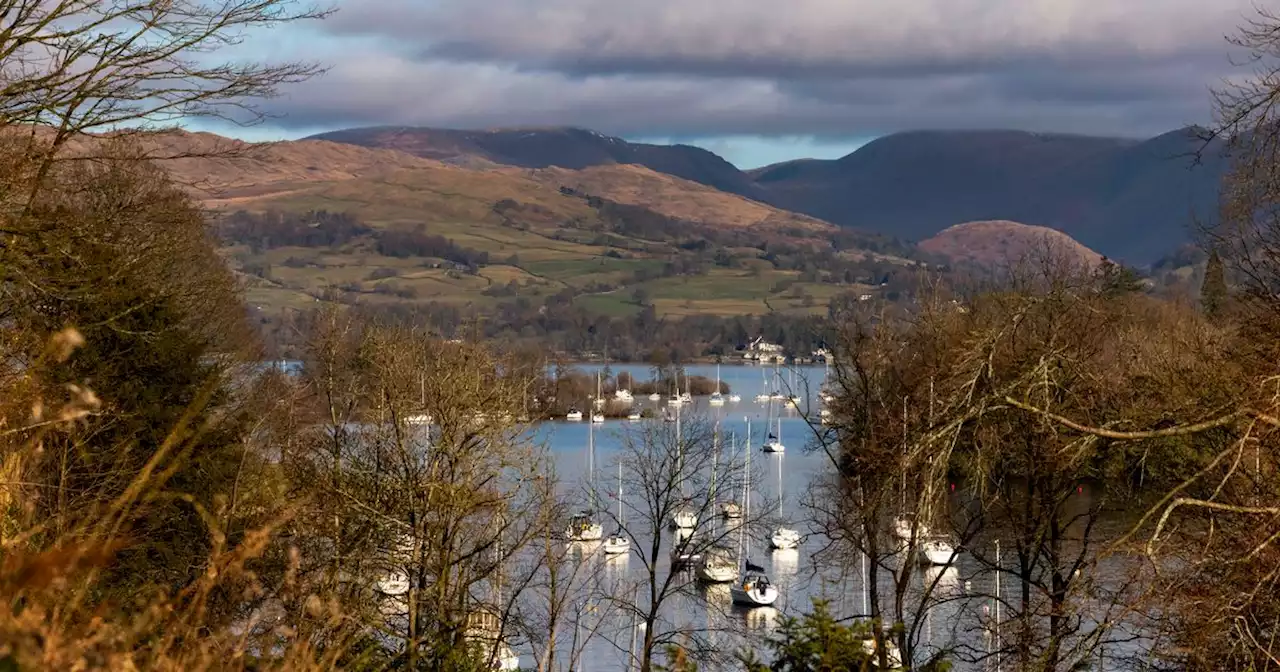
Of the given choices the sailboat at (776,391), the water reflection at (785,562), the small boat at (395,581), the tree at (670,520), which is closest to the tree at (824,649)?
the tree at (670,520)

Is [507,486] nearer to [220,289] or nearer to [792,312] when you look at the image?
[220,289]

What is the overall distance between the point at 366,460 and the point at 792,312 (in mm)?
170390

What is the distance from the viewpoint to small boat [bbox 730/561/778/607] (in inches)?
1871

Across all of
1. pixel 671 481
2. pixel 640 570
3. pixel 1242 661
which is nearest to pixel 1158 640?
pixel 1242 661

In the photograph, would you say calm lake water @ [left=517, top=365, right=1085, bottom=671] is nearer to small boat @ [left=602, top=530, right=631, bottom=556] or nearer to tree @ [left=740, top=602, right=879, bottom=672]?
small boat @ [left=602, top=530, right=631, bottom=556]

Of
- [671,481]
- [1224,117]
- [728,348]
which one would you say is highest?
[1224,117]

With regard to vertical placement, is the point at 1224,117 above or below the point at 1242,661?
above

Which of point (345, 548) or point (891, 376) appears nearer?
point (345, 548)

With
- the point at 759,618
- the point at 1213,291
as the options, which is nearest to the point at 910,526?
the point at 759,618

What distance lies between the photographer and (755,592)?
47.7 meters

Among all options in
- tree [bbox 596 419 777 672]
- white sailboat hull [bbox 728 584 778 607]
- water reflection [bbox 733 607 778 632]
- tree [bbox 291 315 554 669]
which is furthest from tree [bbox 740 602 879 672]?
white sailboat hull [bbox 728 584 778 607]

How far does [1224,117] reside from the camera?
33.9 feet

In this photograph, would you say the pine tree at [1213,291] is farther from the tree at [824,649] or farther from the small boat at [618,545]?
the tree at [824,649]

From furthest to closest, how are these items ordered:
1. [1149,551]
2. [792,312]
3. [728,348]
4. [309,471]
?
[792,312] < [728,348] < [309,471] < [1149,551]
